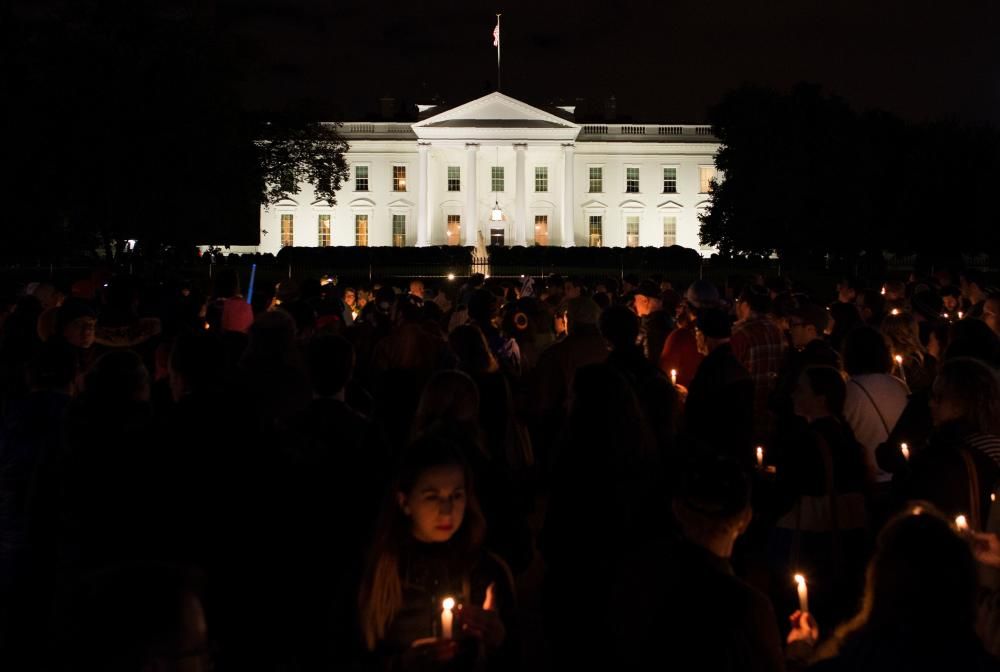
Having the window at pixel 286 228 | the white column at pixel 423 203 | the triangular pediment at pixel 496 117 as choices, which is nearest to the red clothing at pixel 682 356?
the white column at pixel 423 203

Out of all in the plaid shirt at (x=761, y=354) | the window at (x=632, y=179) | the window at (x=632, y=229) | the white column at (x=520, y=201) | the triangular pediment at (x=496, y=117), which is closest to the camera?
the plaid shirt at (x=761, y=354)

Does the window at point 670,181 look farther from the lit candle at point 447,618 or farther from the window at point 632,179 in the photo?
the lit candle at point 447,618

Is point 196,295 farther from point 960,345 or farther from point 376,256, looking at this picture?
point 376,256

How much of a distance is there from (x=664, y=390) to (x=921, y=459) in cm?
168

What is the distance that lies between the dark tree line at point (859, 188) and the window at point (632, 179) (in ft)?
63.1

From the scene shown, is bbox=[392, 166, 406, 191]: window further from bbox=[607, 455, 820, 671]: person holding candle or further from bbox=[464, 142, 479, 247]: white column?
bbox=[607, 455, 820, 671]: person holding candle

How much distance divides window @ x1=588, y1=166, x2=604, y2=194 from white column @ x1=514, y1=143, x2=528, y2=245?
6.93m

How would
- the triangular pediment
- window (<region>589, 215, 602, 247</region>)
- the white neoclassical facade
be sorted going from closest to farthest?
the triangular pediment
the white neoclassical facade
window (<region>589, 215, 602, 247</region>)

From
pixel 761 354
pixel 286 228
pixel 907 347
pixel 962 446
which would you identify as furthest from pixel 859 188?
pixel 962 446

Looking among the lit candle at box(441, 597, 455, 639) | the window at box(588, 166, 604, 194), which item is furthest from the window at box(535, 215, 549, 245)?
the lit candle at box(441, 597, 455, 639)

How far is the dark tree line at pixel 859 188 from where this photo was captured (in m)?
53.2

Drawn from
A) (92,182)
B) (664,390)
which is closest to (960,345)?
(664,390)

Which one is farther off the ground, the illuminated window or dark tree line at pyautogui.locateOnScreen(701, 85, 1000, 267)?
the illuminated window

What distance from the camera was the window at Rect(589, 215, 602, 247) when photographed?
78369 millimetres
